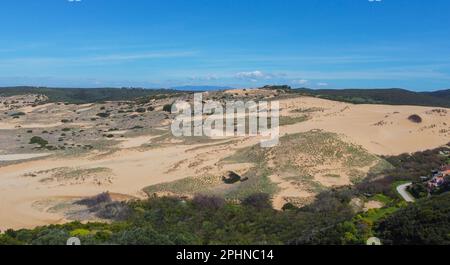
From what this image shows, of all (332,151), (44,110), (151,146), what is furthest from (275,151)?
(44,110)

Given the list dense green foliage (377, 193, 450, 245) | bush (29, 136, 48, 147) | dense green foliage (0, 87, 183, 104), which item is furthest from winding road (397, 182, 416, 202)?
dense green foliage (0, 87, 183, 104)

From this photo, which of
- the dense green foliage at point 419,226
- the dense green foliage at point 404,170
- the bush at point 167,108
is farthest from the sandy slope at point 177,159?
the bush at point 167,108

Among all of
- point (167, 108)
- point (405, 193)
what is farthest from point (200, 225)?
point (167, 108)

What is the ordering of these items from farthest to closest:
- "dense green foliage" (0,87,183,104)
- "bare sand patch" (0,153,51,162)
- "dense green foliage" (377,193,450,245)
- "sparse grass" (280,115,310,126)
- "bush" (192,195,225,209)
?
1. "dense green foliage" (0,87,183,104)
2. "sparse grass" (280,115,310,126)
3. "bare sand patch" (0,153,51,162)
4. "bush" (192,195,225,209)
5. "dense green foliage" (377,193,450,245)


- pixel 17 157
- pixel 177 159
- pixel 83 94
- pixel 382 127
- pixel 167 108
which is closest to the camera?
pixel 177 159

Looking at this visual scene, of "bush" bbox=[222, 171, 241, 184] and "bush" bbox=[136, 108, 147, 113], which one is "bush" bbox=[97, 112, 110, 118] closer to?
"bush" bbox=[136, 108, 147, 113]

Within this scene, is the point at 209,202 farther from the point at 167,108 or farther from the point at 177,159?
the point at 167,108

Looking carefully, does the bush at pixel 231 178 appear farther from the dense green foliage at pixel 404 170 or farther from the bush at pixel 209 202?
the dense green foliage at pixel 404 170

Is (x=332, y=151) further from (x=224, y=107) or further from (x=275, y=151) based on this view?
(x=224, y=107)
